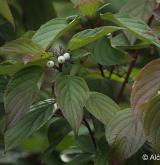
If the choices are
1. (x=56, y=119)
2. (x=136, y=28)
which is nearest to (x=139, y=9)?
(x=136, y=28)

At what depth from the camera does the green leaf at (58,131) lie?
3.54 ft

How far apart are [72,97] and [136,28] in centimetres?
17

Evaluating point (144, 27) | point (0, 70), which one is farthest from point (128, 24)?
point (0, 70)

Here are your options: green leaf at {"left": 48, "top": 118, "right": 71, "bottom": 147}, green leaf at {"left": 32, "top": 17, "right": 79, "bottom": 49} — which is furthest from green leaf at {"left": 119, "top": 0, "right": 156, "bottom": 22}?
green leaf at {"left": 48, "top": 118, "right": 71, "bottom": 147}

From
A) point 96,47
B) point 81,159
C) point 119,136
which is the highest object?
point 96,47

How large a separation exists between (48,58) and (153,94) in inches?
8.8

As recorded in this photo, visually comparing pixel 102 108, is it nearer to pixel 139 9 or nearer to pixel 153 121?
pixel 153 121

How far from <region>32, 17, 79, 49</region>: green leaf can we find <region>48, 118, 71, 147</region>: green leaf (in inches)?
9.5

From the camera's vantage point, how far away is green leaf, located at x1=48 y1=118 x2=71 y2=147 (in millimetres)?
1079

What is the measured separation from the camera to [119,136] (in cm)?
87

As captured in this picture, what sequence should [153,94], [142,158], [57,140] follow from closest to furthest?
[153,94]
[142,158]
[57,140]

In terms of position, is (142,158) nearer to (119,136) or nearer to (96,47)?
(119,136)

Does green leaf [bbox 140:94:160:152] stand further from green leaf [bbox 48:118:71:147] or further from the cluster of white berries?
green leaf [bbox 48:118:71:147]

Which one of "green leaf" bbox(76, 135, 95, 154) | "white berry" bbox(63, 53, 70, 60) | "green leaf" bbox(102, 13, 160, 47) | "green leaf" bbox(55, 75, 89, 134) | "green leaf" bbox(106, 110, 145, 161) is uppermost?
"green leaf" bbox(102, 13, 160, 47)
